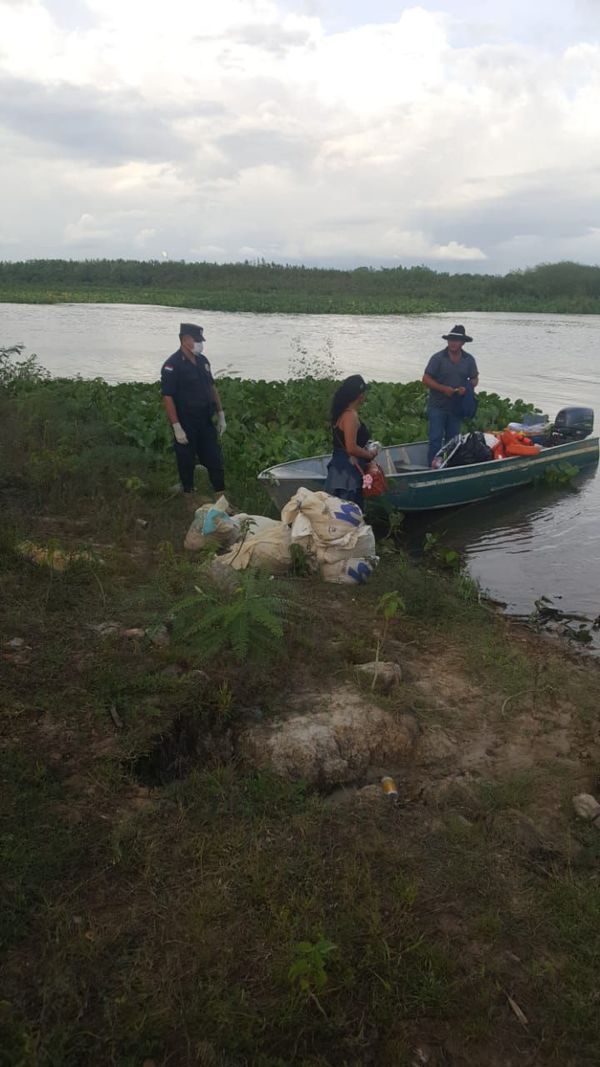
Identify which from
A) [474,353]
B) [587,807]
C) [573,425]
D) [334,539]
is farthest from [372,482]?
[474,353]

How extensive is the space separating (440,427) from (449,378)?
0.65m

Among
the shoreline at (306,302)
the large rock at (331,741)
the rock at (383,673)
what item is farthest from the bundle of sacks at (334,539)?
the shoreline at (306,302)

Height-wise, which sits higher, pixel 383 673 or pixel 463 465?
pixel 463 465

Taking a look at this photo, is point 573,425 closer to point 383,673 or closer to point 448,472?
point 448,472

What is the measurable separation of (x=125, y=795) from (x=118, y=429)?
731cm

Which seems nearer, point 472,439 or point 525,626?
point 525,626

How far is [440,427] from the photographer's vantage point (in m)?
9.57

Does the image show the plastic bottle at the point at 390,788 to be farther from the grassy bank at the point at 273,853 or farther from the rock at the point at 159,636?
the rock at the point at 159,636

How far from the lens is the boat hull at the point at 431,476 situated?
7992 millimetres

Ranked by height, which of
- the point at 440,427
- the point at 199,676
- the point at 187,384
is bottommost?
the point at 199,676

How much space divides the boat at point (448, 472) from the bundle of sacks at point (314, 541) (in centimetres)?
164

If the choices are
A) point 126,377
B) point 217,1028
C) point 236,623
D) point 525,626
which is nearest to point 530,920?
point 217,1028

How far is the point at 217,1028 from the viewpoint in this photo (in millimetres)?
2422

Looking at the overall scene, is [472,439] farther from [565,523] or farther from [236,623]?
[236,623]
